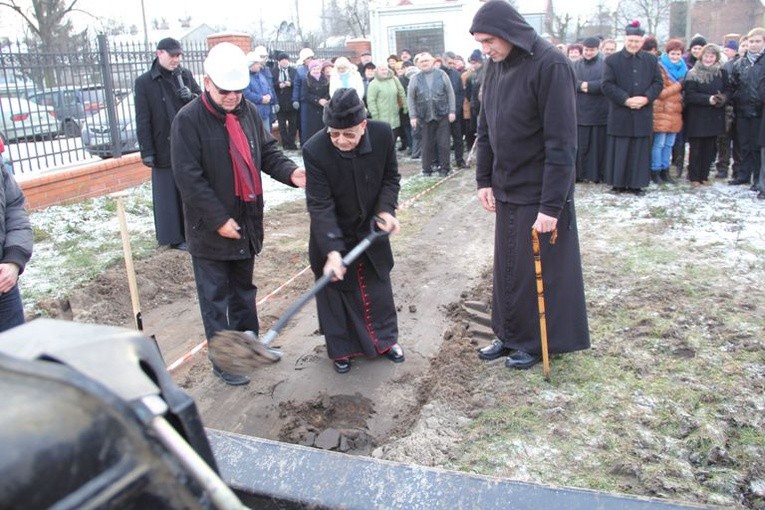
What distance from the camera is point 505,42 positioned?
3.66 meters

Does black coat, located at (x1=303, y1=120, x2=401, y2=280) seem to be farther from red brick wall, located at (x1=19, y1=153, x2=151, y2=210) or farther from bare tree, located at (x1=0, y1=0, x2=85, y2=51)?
bare tree, located at (x1=0, y1=0, x2=85, y2=51)

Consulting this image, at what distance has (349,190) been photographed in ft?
13.8

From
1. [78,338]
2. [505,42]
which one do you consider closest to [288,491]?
[78,338]

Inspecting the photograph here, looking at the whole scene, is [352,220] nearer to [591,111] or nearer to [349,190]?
[349,190]

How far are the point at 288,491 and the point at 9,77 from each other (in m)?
8.86

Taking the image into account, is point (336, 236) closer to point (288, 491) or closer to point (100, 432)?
point (288, 491)

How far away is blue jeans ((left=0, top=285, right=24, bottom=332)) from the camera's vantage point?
11.2 ft

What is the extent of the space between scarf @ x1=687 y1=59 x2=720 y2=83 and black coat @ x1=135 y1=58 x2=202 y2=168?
6570 mm

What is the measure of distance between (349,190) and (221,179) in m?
0.78

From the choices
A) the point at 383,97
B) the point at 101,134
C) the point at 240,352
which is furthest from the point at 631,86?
the point at 101,134

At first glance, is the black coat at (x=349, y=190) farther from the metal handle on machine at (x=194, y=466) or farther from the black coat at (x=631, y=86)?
the black coat at (x=631, y=86)

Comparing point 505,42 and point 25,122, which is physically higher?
point 505,42

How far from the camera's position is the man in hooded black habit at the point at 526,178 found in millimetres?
3605

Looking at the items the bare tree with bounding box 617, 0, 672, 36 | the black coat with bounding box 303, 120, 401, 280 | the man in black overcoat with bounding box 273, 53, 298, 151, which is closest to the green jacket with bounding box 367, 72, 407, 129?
the man in black overcoat with bounding box 273, 53, 298, 151
